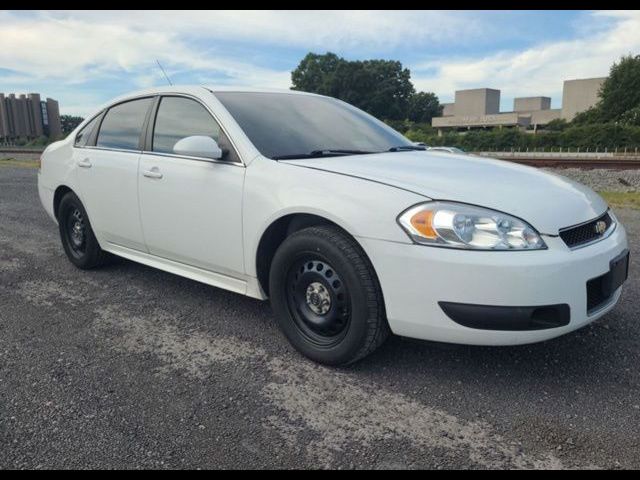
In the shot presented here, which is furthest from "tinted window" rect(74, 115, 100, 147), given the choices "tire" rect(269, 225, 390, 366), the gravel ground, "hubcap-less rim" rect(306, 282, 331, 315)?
the gravel ground

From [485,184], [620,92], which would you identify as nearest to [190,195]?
[485,184]

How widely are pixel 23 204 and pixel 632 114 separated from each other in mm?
53645

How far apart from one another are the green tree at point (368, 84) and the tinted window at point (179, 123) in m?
85.4

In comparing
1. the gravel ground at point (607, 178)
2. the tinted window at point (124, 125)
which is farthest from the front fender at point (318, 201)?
the gravel ground at point (607, 178)

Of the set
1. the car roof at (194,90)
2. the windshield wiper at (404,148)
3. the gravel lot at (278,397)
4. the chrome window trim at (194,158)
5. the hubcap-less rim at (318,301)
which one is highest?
the car roof at (194,90)

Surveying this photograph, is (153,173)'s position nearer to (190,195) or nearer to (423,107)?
(190,195)

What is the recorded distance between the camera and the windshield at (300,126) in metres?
3.44

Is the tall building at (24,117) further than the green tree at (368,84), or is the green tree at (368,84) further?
the green tree at (368,84)

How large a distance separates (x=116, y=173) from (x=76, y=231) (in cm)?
110

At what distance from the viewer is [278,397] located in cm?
268

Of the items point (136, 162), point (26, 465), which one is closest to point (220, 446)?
point (26, 465)

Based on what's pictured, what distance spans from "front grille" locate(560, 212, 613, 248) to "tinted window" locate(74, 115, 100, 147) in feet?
13.0

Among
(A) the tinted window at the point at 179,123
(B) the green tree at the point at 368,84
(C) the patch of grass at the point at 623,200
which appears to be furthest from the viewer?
(B) the green tree at the point at 368,84

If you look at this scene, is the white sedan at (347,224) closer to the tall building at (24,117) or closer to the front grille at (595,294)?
the front grille at (595,294)
